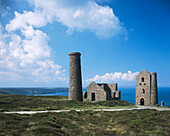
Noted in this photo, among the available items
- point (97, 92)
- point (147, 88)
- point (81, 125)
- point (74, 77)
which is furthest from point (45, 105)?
point (147, 88)

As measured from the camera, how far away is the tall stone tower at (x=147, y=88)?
3628 cm

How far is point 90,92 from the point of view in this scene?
1385 inches

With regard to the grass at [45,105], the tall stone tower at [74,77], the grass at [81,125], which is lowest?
the grass at [45,105]

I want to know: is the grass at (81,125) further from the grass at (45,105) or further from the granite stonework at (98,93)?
the granite stonework at (98,93)

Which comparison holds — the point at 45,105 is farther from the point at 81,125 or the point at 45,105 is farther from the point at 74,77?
the point at 81,125

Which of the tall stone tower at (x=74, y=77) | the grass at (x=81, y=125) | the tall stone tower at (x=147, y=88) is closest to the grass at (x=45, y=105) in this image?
the tall stone tower at (x=74, y=77)

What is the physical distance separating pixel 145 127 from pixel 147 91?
2857cm

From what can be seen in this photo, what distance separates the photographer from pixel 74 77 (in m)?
30.4

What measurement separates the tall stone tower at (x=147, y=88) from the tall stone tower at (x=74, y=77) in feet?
57.7

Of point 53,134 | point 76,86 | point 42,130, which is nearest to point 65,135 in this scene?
point 53,134

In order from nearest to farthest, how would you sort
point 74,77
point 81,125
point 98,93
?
point 81,125 < point 74,77 < point 98,93

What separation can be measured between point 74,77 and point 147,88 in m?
19.8

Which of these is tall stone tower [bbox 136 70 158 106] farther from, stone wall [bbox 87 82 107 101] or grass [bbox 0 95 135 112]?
grass [bbox 0 95 135 112]

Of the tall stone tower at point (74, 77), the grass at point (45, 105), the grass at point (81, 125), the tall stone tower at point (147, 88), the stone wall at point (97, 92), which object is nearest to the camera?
the grass at point (81, 125)
